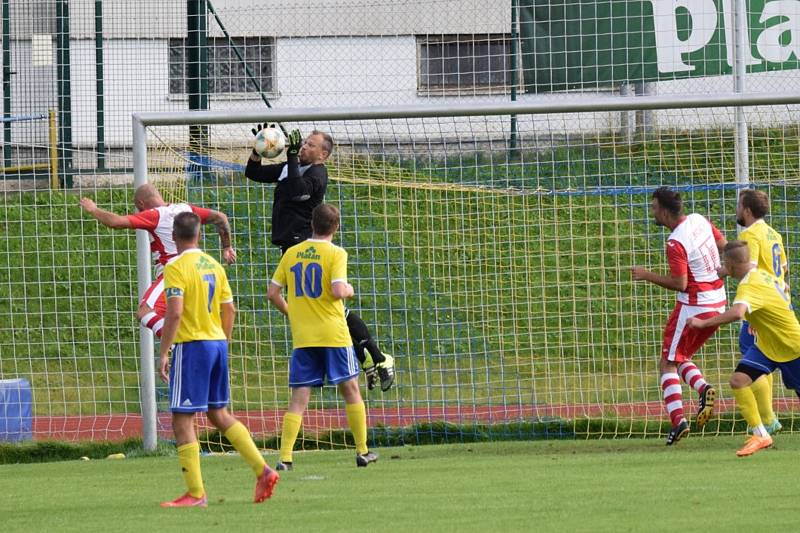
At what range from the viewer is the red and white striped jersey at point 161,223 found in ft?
31.8

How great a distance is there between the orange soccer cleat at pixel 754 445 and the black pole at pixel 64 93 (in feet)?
25.2

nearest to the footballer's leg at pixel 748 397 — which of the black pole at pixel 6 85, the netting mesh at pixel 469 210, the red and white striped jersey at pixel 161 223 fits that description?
the netting mesh at pixel 469 210

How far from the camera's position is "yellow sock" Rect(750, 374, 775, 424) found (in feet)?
32.4

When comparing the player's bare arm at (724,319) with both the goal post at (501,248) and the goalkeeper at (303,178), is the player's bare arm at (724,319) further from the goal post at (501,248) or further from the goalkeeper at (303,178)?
the goalkeeper at (303,178)

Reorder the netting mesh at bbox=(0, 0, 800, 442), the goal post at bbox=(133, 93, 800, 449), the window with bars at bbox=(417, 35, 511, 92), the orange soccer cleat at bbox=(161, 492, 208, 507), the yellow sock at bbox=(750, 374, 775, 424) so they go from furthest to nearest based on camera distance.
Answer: the window with bars at bbox=(417, 35, 511, 92), the netting mesh at bbox=(0, 0, 800, 442), the goal post at bbox=(133, 93, 800, 449), the yellow sock at bbox=(750, 374, 775, 424), the orange soccer cleat at bbox=(161, 492, 208, 507)

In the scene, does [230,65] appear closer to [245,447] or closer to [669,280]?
[669,280]

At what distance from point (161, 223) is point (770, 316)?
4489mm

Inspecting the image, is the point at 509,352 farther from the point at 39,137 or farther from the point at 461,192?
the point at 39,137

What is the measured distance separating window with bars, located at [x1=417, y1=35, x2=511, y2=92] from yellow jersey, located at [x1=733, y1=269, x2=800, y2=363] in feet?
14.9

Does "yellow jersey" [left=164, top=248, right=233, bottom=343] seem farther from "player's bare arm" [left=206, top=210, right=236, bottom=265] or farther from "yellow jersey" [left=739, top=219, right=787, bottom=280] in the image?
"yellow jersey" [left=739, top=219, right=787, bottom=280]

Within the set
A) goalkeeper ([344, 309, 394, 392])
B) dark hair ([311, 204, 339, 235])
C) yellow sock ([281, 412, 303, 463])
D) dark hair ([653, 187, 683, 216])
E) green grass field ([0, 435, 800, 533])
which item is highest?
dark hair ([653, 187, 683, 216])

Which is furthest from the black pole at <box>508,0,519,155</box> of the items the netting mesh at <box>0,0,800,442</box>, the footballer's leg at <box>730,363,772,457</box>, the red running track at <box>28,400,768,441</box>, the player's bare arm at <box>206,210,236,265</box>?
the footballer's leg at <box>730,363,772,457</box>

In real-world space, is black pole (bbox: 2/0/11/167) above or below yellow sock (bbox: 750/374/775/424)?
above

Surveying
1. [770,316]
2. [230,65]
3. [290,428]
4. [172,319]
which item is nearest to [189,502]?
[172,319]
